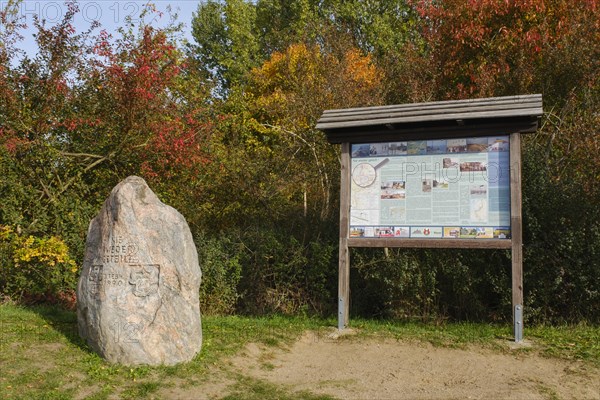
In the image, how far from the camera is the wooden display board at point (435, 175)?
325 inches

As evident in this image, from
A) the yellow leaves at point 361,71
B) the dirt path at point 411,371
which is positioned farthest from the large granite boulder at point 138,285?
the yellow leaves at point 361,71

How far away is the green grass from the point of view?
20.5 ft

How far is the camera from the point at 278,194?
12891 mm

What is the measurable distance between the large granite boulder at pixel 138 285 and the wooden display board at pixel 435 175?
9.39 feet

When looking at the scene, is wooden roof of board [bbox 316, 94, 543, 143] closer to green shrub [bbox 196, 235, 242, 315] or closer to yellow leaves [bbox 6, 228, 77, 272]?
green shrub [bbox 196, 235, 242, 315]

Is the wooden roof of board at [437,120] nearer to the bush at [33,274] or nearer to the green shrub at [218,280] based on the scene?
the green shrub at [218,280]

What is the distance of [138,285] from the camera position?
695 cm

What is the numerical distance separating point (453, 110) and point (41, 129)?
776 centimetres

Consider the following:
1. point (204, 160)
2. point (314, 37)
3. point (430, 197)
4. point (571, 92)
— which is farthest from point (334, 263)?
point (314, 37)

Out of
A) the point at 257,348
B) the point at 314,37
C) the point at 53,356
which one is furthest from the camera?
the point at 314,37

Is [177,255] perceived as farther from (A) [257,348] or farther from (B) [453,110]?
(B) [453,110]

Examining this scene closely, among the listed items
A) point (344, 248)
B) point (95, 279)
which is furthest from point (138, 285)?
point (344, 248)

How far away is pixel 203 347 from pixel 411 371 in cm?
271

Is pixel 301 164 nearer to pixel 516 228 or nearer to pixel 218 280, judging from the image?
pixel 218 280
